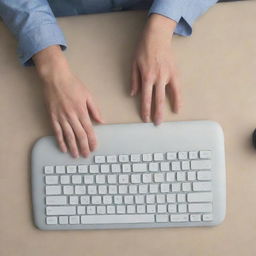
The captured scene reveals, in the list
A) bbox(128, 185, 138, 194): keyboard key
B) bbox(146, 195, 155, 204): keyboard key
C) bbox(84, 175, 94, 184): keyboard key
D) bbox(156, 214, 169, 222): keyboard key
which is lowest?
bbox(156, 214, 169, 222): keyboard key

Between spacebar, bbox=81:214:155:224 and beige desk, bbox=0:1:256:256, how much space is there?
0.08 ft

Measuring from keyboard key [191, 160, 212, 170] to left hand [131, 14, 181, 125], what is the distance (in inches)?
3.7

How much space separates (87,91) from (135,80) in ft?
0.29

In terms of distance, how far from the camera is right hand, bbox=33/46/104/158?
637 mm

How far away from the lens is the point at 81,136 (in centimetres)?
63

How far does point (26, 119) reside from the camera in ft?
2.20

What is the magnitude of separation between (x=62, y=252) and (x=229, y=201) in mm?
308

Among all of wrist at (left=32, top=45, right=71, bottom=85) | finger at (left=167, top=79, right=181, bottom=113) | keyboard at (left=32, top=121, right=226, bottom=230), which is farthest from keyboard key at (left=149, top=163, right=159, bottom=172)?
wrist at (left=32, top=45, right=71, bottom=85)

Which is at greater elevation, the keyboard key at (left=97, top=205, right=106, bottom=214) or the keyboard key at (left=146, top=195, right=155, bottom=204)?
the keyboard key at (left=146, top=195, right=155, bottom=204)

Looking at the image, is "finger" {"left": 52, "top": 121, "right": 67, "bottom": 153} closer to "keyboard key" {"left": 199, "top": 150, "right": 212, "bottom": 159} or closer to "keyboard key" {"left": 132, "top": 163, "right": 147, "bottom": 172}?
"keyboard key" {"left": 132, "top": 163, "right": 147, "bottom": 172}

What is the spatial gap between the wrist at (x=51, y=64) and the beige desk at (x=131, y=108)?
0.03 metres

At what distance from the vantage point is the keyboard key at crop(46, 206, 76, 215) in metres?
0.63

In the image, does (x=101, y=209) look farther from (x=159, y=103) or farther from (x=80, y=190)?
(x=159, y=103)

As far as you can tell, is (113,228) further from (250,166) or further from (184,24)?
(184,24)
